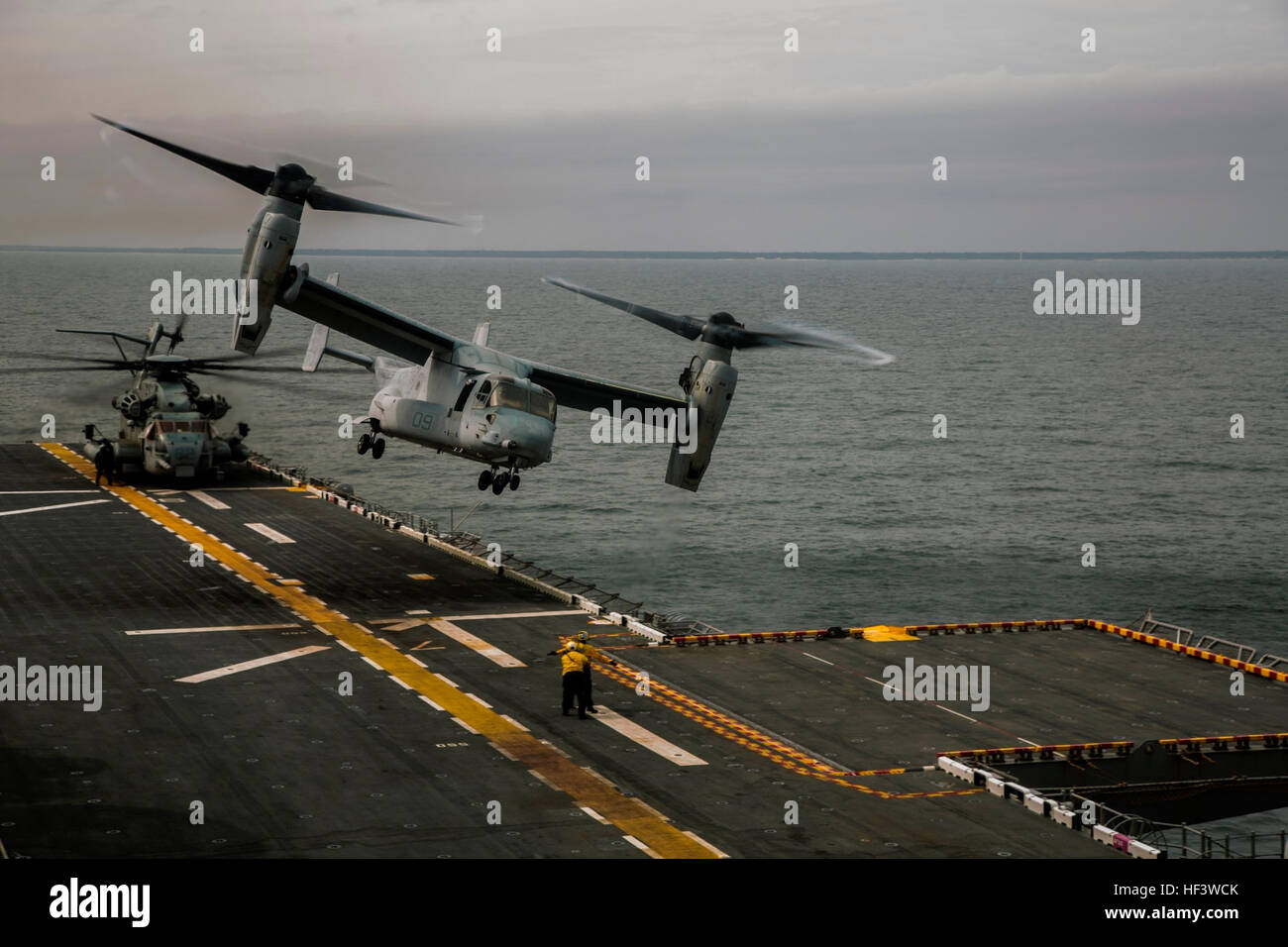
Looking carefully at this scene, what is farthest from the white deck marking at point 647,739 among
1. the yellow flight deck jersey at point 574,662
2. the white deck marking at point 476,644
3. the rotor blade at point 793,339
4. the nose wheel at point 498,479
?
the rotor blade at point 793,339

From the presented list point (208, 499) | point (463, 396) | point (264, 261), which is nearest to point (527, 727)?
point (463, 396)

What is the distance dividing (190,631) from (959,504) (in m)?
54.9

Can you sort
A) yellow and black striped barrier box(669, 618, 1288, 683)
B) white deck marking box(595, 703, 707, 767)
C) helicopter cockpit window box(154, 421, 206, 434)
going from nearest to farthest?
white deck marking box(595, 703, 707, 767), yellow and black striped barrier box(669, 618, 1288, 683), helicopter cockpit window box(154, 421, 206, 434)

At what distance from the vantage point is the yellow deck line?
29125mm

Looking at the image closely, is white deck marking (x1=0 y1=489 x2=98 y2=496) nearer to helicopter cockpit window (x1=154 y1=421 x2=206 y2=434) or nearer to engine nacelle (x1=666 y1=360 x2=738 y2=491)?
helicopter cockpit window (x1=154 y1=421 x2=206 y2=434)

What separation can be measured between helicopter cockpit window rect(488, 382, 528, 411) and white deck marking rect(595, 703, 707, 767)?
31.6 feet

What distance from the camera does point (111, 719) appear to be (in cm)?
3575

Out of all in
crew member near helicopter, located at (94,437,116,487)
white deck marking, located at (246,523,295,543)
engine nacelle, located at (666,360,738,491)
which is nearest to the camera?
engine nacelle, located at (666,360,738,491)

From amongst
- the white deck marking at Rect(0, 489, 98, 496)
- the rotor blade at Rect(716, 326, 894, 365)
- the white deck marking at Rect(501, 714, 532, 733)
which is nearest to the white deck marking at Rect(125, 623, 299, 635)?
the white deck marking at Rect(501, 714, 532, 733)

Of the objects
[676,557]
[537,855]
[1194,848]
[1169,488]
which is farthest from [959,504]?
[537,855]

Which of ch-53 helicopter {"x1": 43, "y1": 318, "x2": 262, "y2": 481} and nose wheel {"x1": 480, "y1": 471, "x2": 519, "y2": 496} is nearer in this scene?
nose wheel {"x1": 480, "y1": 471, "x2": 519, "y2": 496}

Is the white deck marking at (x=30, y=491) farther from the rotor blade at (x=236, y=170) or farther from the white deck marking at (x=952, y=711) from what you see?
the white deck marking at (x=952, y=711)

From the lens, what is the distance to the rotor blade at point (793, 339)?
35.0 meters

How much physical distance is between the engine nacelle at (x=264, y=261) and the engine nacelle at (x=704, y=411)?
12.0 metres
